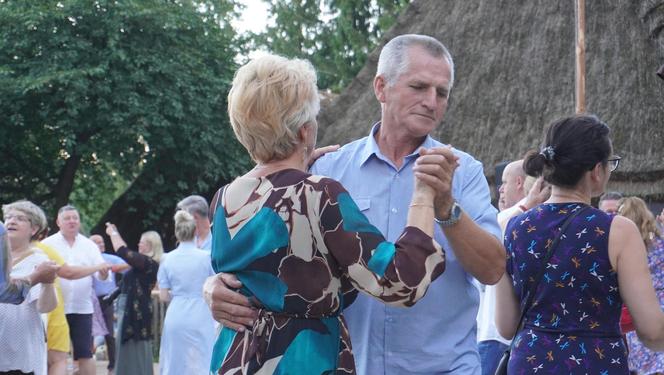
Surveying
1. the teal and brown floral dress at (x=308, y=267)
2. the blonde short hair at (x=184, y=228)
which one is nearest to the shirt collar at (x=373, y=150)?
the teal and brown floral dress at (x=308, y=267)

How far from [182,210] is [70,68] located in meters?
16.1

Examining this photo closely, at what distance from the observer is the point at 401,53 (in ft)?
11.8

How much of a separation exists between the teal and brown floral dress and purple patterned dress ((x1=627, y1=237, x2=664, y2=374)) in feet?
12.7

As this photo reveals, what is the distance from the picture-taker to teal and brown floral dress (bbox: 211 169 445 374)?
2.80 metres

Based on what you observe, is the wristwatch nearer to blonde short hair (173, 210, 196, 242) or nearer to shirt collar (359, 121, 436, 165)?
shirt collar (359, 121, 436, 165)

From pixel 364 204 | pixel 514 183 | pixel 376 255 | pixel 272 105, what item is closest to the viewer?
pixel 376 255

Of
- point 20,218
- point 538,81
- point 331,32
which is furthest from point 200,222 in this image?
point 331,32

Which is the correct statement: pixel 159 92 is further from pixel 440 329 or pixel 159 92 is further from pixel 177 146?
pixel 440 329

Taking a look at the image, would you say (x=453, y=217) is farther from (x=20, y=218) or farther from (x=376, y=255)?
(x=20, y=218)

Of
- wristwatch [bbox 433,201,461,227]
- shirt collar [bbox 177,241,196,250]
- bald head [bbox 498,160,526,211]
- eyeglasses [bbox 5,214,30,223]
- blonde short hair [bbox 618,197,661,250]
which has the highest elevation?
eyeglasses [bbox 5,214,30,223]

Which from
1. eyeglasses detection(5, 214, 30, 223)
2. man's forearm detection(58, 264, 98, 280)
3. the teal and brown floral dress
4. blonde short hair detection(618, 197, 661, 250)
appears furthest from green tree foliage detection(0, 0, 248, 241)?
the teal and brown floral dress

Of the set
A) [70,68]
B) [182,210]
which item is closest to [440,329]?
[182,210]

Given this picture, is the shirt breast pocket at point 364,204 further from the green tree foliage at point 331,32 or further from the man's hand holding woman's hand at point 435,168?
the green tree foliage at point 331,32

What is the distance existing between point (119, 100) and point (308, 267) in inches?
931
